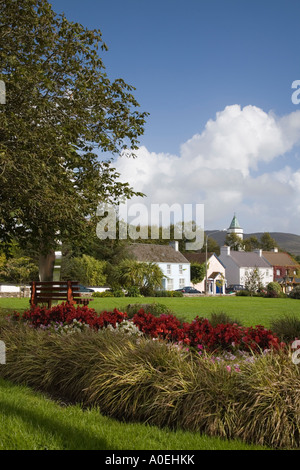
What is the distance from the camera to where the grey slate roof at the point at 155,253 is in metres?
63.3

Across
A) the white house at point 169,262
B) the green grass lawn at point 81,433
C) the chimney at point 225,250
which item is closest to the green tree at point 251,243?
the chimney at point 225,250

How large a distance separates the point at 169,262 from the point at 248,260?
2256cm

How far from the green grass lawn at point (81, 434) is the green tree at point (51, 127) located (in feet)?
21.1

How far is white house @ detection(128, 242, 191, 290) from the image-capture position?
2549 inches

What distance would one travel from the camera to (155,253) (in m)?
66.1

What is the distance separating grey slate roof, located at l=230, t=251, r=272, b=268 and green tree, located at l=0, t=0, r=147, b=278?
68106mm

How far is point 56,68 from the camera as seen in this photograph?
1427 cm

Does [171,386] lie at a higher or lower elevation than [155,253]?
lower

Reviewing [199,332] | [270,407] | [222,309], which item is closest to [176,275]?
[222,309]

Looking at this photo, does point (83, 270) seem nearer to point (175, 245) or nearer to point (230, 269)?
point (175, 245)

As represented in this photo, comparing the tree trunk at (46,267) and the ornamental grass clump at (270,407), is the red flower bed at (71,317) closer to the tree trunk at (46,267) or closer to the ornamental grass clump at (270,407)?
the ornamental grass clump at (270,407)

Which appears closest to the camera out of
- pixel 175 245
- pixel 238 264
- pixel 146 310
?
pixel 146 310

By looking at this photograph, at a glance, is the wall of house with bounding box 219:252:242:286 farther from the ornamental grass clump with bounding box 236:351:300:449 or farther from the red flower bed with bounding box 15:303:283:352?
the ornamental grass clump with bounding box 236:351:300:449
